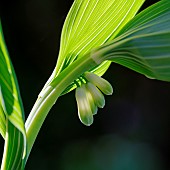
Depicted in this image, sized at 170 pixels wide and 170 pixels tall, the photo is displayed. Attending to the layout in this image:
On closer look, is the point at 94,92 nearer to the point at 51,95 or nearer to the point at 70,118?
the point at 51,95

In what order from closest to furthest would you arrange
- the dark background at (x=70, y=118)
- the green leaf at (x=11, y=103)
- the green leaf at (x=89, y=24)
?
1. the green leaf at (x=11, y=103)
2. the green leaf at (x=89, y=24)
3. the dark background at (x=70, y=118)

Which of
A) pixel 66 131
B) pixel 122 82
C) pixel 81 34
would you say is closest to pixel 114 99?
pixel 122 82

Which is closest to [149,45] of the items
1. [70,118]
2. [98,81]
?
[98,81]

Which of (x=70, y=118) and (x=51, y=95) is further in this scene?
(x=70, y=118)

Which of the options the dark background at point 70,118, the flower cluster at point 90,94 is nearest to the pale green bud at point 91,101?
the flower cluster at point 90,94

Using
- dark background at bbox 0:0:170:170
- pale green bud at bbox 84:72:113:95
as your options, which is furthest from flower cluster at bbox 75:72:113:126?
dark background at bbox 0:0:170:170

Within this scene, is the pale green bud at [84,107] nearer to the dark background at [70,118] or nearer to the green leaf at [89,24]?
the green leaf at [89,24]
